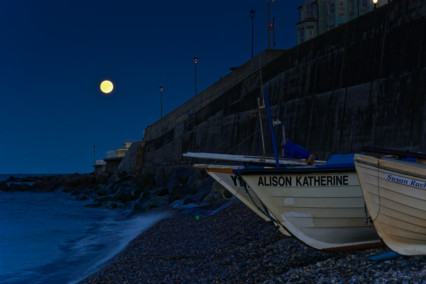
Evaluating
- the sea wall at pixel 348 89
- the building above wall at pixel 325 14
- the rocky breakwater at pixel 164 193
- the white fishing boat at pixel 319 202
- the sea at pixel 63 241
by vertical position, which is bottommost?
the sea at pixel 63 241

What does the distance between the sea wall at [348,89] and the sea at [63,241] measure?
276 inches

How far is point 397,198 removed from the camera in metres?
6.67

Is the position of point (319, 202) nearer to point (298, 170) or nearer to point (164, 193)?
point (298, 170)

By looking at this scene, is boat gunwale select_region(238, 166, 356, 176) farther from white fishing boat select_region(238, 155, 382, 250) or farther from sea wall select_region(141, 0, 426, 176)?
sea wall select_region(141, 0, 426, 176)

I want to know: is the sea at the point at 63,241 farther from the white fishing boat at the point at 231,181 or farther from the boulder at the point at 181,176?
the white fishing boat at the point at 231,181

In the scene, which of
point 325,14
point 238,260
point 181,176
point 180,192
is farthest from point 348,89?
point 325,14

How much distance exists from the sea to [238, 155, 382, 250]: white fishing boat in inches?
258

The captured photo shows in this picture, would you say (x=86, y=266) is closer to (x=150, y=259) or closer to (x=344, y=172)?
(x=150, y=259)

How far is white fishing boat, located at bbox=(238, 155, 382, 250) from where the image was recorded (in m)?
7.71

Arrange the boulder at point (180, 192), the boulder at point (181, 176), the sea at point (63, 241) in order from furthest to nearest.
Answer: the boulder at point (181, 176)
the boulder at point (180, 192)
the sea at point (63, 241)

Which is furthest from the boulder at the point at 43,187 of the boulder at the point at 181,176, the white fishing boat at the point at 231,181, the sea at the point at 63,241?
the white fishing boat at the point at 231,181

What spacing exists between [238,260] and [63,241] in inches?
537

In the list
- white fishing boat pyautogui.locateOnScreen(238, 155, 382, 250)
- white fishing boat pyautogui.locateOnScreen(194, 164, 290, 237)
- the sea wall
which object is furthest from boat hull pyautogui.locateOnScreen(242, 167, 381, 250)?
the sea wall

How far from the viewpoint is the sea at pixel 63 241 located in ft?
46.6
